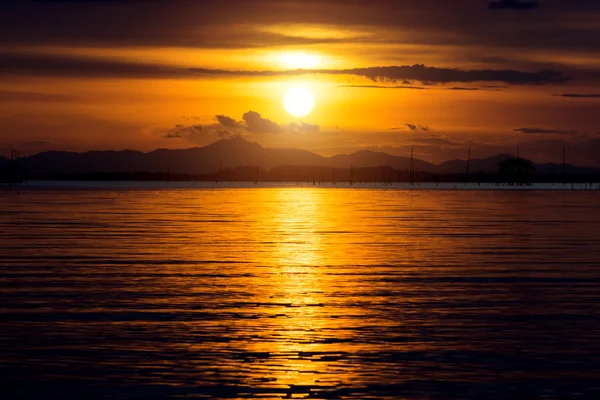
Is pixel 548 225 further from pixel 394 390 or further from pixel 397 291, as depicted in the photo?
pixel 394 390

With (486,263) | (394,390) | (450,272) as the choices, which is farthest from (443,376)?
(486,263)

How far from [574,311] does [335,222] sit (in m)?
47.7

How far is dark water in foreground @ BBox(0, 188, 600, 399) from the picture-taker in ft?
55.5

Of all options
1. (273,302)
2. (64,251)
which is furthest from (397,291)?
(64,251)

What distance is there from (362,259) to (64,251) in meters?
14.1

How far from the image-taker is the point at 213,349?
19.8 m

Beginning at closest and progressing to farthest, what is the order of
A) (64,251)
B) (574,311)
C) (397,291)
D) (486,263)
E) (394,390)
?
(394,390) < (574,311) < (397,291) < (486,263) < (64,251)

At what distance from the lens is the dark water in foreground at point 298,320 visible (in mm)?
16922

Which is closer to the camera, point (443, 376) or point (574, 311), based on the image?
point (443, 376)

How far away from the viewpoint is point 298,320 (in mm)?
23578

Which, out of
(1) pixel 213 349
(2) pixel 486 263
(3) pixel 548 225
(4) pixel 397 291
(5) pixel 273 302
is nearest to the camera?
(1) pixel 213 349

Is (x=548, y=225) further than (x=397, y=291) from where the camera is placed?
Yes

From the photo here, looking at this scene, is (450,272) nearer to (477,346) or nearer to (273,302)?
(273,302)

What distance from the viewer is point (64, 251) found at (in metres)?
43.7
